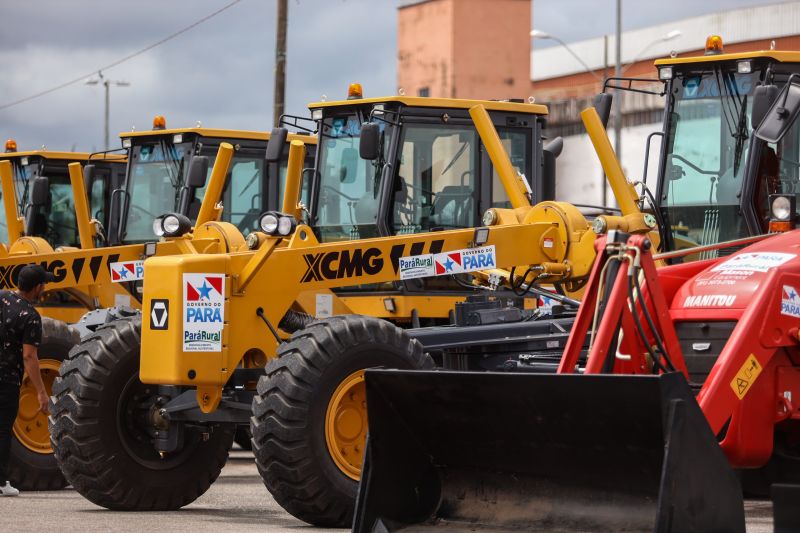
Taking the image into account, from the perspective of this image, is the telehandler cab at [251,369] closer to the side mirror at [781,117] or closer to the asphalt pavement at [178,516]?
the asphalt pavement at [178,516]

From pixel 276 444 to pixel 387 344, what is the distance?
3.34 ft

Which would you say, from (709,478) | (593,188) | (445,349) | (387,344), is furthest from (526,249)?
(593,188)

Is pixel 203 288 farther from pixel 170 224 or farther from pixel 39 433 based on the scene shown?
pixel 39 433

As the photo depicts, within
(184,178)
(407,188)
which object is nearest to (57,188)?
(184,178)

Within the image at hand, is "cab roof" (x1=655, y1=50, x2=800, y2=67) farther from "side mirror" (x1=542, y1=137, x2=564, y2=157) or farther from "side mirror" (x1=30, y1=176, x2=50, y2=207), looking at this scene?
"side mirror" (x1=30, y1=176, x2=50, y2=207)

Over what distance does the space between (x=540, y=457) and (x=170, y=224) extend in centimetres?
611

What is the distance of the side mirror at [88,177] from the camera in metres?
18.4

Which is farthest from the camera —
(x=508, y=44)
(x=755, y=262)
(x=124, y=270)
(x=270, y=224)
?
(x=508, y=44)

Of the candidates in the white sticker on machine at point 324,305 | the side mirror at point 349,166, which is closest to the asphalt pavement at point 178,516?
the white sticker on machine at point 324,305

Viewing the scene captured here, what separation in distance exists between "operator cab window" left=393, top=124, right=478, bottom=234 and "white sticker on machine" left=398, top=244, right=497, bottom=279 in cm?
248

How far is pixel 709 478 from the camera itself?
6465 mm

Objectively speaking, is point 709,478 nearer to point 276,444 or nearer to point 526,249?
point 276,444

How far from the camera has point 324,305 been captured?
37.8 ft

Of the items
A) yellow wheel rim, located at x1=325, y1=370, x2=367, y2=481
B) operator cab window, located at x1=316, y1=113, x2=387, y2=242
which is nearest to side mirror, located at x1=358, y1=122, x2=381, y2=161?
operator cab window, located at x1=316, y1=113, x2=387, y2=242
